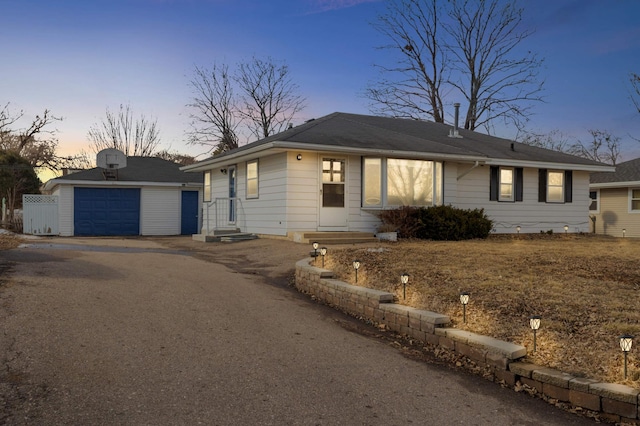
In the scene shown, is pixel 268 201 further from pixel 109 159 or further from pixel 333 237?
pixel 109 159

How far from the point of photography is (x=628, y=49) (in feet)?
75.2

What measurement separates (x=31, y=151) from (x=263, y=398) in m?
39.5

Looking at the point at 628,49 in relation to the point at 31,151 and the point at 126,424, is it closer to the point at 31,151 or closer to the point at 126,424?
the point at 126,424

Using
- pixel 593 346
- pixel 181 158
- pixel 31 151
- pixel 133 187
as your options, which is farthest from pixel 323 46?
Result: pixel 181 158

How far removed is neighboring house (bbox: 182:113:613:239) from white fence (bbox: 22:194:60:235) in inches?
294

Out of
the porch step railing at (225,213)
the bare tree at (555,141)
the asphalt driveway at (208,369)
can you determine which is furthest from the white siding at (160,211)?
the bare tree at (555,141)

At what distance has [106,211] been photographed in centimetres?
2434

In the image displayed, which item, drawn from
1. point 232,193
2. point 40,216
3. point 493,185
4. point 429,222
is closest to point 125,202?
point 40,216

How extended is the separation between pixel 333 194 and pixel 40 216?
15.7m

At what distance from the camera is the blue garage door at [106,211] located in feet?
78.8

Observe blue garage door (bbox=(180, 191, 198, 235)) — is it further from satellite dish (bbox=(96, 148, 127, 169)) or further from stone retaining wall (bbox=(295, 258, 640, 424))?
stone retaining wall (bbox=(295, 258, 640, 424))

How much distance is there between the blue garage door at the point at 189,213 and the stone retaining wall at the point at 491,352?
725 inches

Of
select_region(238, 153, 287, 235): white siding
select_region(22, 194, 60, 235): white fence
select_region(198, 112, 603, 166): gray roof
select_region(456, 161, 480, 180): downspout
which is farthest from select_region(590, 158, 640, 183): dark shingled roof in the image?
select_region(22, 194, 60, 235): white fence

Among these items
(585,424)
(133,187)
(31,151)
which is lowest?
(585,424)
